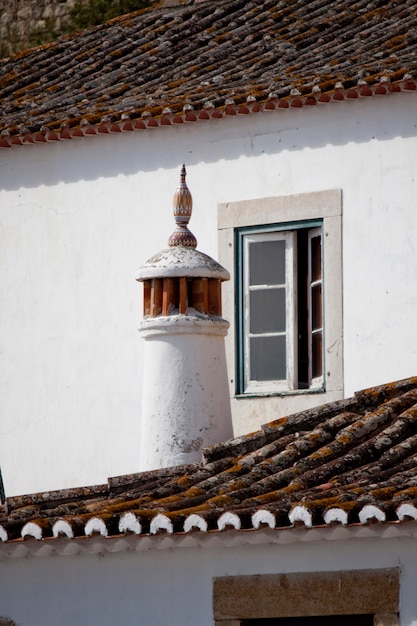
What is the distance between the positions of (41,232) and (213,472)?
4264 millimetres

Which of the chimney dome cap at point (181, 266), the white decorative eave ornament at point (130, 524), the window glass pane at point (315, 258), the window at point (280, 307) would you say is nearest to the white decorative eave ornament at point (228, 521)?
the white decorative eave ornament at point (130, 524)

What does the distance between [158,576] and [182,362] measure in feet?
6.87

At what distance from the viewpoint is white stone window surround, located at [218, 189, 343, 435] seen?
1294cm

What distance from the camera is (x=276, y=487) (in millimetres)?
10070

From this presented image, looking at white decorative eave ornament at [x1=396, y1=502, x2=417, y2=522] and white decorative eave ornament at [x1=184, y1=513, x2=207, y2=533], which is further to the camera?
white decorative eave ornament at [x1=184, y1=513, x2=207, y2=533]

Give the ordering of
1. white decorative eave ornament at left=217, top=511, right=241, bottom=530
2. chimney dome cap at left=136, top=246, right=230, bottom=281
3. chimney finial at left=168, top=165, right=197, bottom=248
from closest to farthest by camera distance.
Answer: white decorative eave ornament at left=217, top=511, right=241, bottom=530 → chimney dome cap at left=136, top=246, right=230, bottom=281 → chimney finial at left=168, top=165, right=197, bottom=248

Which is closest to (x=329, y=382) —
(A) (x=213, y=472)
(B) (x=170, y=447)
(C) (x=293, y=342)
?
(C) (x=293, y=342)

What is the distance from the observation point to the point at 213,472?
35.2ft

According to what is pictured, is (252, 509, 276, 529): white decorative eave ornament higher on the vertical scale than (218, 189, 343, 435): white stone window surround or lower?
lower

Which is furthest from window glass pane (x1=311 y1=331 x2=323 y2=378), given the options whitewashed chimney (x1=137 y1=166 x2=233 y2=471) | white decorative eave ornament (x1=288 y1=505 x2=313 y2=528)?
white decorative eave ornament (x1=288 y1=505 x2=313 y2=528)

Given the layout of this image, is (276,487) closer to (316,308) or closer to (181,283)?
(181,283)

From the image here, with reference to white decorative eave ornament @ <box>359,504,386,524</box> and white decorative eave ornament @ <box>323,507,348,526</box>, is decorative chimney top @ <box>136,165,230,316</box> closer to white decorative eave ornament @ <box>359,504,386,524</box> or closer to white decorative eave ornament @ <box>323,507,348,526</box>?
white decorative eave ornament @ <box>323,507,348,526</box>

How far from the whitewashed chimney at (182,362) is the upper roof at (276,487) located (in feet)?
2.73

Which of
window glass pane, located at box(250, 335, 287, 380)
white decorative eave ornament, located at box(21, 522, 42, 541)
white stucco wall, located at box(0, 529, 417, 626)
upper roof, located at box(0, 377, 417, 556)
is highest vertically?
window glass pane, located at box(250, 335, 287, 380)
